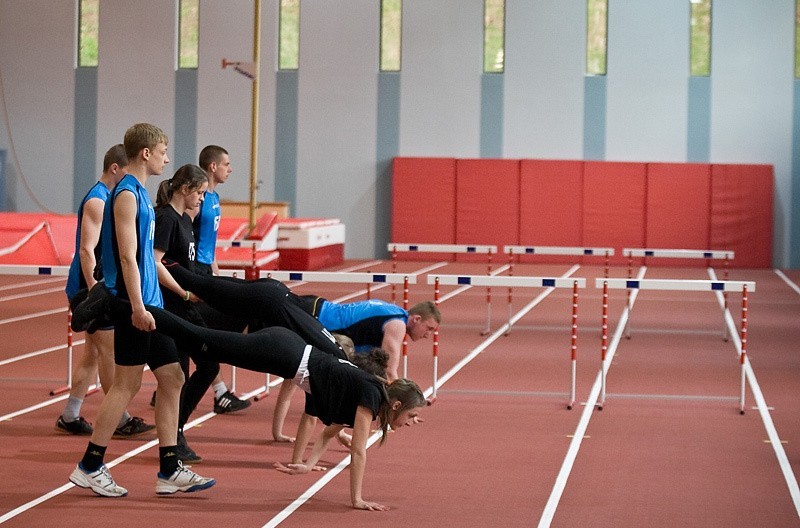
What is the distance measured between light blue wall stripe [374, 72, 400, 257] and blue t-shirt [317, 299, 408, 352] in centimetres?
2117

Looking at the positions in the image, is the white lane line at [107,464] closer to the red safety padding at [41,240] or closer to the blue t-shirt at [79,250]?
the blue t-shirt at [79,250]

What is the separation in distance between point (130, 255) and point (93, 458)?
107 cm

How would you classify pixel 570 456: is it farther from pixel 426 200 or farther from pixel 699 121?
pixel 699 121

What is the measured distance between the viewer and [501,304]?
17.8 meters

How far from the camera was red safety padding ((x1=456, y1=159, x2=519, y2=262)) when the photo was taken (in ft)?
92.0

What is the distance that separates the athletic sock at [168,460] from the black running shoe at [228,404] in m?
2.56

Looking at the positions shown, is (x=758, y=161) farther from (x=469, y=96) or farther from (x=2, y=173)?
(x=2, y=173)

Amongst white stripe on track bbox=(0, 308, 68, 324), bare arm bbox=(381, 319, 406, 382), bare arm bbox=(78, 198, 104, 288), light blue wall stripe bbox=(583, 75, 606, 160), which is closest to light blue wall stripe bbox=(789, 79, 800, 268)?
light blue wall stripe bbox=(583, 75, 606, 160)

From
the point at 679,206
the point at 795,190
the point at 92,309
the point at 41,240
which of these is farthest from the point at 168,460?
the point at 795,190

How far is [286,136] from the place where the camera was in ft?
95.3

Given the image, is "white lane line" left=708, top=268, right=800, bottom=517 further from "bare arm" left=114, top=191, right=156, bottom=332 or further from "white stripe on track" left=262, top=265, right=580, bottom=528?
"bare arm" left=114, top=191, right=156, bottom=332

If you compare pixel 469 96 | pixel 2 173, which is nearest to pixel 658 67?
pixel 469 96

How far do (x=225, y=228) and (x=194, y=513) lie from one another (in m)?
16.0

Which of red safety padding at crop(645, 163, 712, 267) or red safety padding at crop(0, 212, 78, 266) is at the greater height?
red safety padding at crop(645, 163, 712, 267)
